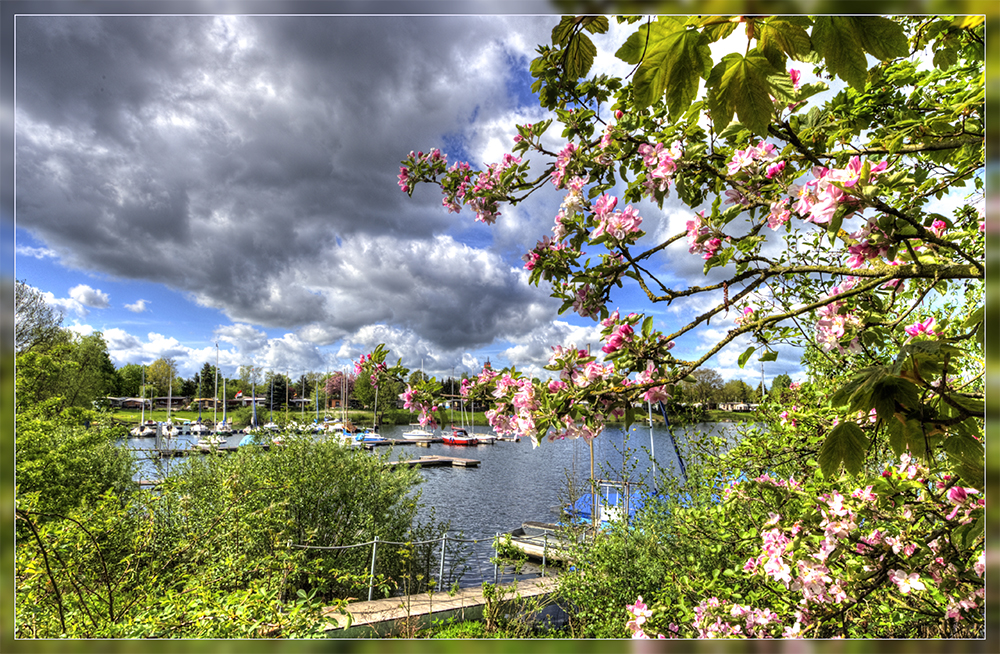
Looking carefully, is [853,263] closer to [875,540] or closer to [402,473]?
[875,540]

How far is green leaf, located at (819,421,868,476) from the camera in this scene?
0.69 m

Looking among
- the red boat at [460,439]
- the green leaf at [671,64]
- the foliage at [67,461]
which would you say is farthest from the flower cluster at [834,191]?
the red boat at [460,439]

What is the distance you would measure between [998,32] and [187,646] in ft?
2.70

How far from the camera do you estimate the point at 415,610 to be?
4.71 m

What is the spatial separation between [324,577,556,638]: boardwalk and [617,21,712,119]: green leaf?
4.00 meters

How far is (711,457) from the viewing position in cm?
293

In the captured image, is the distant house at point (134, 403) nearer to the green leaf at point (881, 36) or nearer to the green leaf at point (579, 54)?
the green leaf at point (579, 54)

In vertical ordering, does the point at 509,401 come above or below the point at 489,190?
below

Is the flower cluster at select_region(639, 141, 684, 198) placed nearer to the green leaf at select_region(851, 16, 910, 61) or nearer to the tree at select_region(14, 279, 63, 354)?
the green leaf at select_region(851, 16, 910, 61)

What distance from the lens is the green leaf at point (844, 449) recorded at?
2.25 ft

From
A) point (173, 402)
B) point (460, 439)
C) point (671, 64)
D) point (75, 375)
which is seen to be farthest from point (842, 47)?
point (173, 402)

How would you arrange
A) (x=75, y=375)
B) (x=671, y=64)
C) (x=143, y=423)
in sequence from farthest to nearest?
1. (x=143, y=423)
2. (x=75, y=375)
3. (x=671, y=64)

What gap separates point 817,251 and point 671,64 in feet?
6.17

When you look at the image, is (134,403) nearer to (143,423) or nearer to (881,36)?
(143,423)
